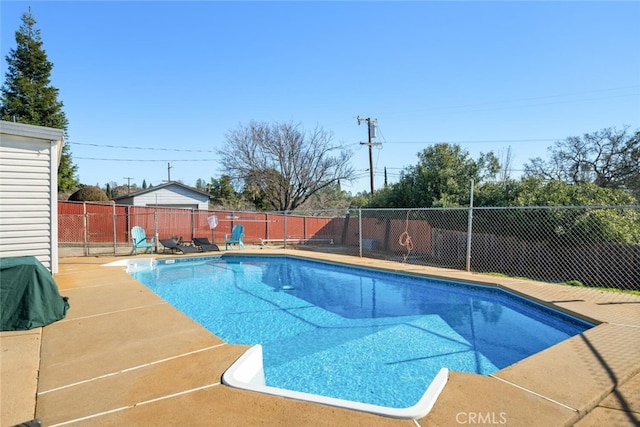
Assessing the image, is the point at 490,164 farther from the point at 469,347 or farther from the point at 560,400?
the point at 560,400

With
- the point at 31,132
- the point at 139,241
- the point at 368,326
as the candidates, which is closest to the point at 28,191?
the point at 31,132

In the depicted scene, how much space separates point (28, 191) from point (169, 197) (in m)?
15.8

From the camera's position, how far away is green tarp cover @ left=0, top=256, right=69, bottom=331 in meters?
4.02

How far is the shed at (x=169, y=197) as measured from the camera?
20.8 meters

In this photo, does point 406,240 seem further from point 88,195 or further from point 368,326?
point 88,195

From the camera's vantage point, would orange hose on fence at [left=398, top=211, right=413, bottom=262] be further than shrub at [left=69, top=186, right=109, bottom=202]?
No

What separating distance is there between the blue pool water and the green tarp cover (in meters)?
2.08

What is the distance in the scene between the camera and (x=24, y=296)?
4.14 m

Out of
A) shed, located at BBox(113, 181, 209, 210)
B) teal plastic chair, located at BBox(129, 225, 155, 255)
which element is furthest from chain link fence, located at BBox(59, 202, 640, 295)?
shed, located at BBox(113, 181, 209, 210)

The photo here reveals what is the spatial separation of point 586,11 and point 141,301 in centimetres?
1073

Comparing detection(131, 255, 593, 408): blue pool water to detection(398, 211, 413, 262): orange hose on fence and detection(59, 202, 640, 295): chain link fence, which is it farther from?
detection(398, 211, 413, 262): orange hose on fence

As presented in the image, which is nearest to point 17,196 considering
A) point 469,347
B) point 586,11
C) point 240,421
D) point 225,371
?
point 225,371

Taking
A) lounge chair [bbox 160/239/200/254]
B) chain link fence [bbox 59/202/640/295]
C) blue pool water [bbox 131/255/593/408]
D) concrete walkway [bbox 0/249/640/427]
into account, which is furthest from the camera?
lounge chair [bbox 160/239/200/254]

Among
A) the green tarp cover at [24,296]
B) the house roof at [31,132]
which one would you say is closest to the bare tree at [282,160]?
the house roof at [31,132]
